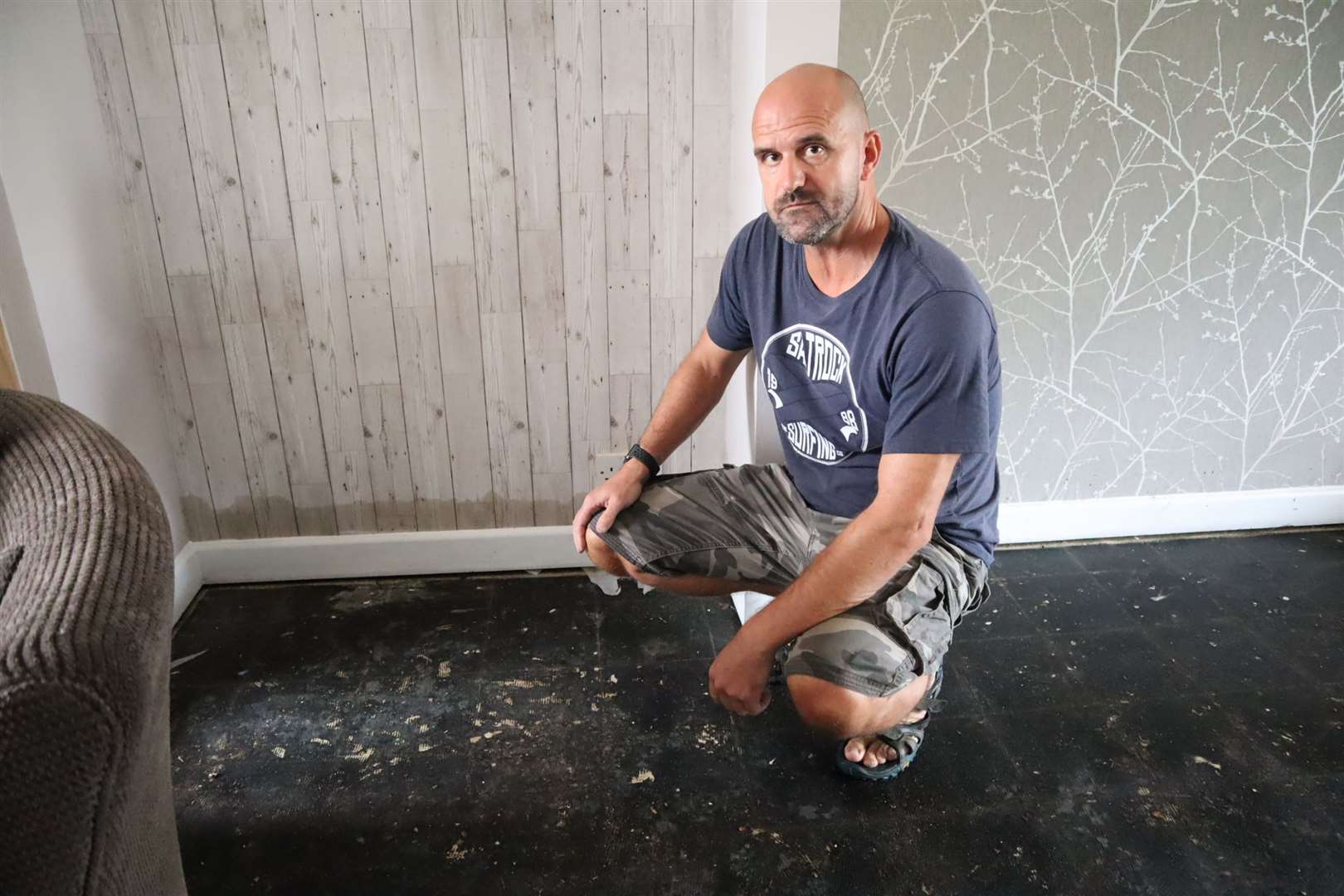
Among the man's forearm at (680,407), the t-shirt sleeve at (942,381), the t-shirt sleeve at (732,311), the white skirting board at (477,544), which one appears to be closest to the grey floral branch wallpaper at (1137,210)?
the white skirting board at (477,544)

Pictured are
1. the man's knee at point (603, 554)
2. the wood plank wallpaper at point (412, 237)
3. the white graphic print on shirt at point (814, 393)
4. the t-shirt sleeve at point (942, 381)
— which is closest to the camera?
the t-shirt sleeve at point (942, 381)

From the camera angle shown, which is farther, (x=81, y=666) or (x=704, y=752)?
(x=704, y=752)

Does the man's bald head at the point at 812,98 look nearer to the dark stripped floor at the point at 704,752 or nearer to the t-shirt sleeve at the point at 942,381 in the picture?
the t-shirt sleeve at the point at 942,381

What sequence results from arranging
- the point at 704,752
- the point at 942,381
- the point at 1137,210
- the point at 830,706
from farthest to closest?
the point at 1137,210 → the point at 704,752 → the point at 830,706 → the point at 942,381

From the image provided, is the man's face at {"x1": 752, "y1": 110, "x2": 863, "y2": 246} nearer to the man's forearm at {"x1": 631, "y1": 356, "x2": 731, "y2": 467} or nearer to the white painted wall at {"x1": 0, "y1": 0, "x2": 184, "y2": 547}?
the man's forearm at {"x1": 631, "y1": 356, "x2": 731, "y2": 467}

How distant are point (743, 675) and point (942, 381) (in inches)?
20.5

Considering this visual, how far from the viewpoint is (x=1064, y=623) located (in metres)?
2.03

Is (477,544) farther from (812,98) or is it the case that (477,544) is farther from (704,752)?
(812,98)

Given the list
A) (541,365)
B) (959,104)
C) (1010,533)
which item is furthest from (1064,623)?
(541,365)

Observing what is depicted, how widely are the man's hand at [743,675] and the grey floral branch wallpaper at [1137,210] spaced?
118 cm

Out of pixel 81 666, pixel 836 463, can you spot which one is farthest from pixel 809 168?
pixel 81 666

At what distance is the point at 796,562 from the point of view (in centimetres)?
161

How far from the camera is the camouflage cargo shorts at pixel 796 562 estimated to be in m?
1.36

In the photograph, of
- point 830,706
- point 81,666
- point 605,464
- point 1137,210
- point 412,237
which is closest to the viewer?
point 81,666
